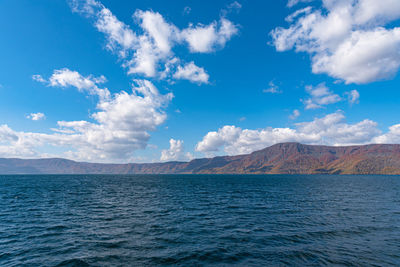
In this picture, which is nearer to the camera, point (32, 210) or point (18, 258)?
point (18, 258)

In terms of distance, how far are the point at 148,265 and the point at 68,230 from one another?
1732 centimetres

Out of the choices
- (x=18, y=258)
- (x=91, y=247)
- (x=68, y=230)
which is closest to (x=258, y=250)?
(x=91, y=247)

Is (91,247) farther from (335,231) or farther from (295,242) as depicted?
(335,231)

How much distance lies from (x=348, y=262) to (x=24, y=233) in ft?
127

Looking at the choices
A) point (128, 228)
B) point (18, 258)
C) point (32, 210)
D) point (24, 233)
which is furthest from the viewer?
point (32, 210)

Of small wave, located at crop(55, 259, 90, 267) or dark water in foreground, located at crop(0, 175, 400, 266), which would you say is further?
dark water in foreground, located at crop(0, 175, 400, 266)

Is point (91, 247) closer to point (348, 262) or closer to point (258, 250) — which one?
point (258, 250)

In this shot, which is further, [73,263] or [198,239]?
[198,239]

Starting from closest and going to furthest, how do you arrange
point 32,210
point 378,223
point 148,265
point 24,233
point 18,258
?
1. point 148,265
2. point 18,258
3. point 24,233
4. point 378,223
5. point 32,210

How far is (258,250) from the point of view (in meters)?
21.2

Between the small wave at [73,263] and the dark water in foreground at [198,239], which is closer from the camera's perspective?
the small wave at [73,263]

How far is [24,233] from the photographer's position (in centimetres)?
2664

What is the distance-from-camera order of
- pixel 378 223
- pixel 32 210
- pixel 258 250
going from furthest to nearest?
pixel 32 210
pixel 378 223
pixel 258 250

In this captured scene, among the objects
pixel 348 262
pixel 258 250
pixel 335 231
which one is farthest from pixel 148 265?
pixel 335 231
